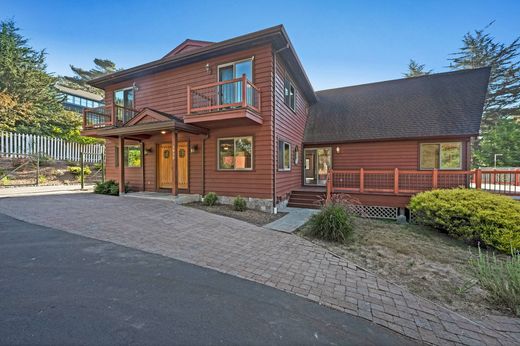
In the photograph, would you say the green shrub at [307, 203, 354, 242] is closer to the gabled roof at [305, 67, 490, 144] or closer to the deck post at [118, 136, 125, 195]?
the gabled roof at [305, 67, 490, 144]

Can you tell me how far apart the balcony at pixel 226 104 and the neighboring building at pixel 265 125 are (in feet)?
0.14

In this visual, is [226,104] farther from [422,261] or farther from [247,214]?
[422,261]

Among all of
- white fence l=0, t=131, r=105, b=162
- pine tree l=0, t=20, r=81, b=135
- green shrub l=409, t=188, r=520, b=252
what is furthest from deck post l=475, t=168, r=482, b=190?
pine tree l=0, t=20, r=81, b=135

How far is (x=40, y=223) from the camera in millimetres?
5383

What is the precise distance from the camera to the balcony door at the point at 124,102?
10.5 meters

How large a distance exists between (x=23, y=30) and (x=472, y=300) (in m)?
32.8

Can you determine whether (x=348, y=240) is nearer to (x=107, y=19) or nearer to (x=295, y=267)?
(x=295, y=267)

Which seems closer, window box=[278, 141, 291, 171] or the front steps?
window box=[278, 141, 291, 171]

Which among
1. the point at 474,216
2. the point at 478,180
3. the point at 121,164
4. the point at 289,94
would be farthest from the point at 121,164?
the point at 478,180

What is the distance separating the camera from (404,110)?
11.6 meters

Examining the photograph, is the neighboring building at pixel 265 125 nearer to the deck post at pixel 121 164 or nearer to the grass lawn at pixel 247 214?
the deck post at pixel 121 164

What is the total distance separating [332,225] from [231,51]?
7.15 meters

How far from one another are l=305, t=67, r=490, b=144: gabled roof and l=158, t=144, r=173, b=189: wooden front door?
7.11 meters

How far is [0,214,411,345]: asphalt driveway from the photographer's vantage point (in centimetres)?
197
